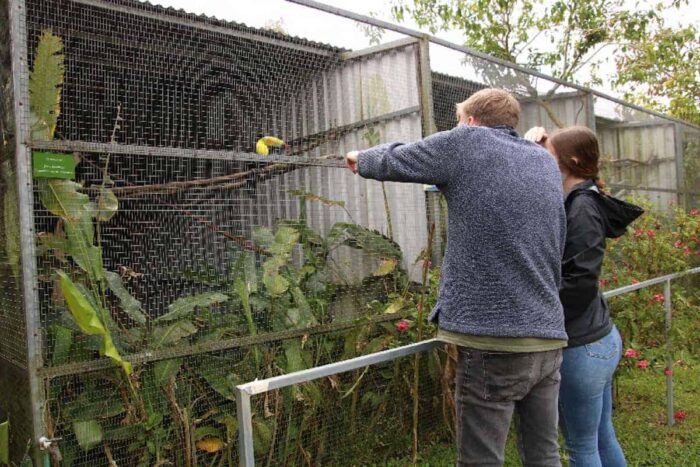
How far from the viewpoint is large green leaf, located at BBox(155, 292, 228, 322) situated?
2.77 metres

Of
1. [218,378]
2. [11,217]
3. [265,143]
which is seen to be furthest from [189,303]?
[265,143]

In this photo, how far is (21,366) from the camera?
8.01ft

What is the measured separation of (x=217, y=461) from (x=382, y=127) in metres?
2.02

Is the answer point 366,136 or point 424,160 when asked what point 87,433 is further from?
point 366,136

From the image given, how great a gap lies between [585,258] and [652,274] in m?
3.43

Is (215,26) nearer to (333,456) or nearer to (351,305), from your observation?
(351,305)

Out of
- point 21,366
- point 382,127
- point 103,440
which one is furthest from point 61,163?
point 382,127

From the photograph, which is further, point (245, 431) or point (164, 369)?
point (164, 369)

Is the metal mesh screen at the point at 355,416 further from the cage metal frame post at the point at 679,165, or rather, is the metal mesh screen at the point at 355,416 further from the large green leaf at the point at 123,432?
the cage metal frame post at the point at 679,165

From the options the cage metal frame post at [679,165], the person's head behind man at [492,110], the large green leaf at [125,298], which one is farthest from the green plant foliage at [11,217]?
the cage metal frame post at [679,165]

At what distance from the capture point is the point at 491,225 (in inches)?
74.7

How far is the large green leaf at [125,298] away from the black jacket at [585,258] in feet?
5.51

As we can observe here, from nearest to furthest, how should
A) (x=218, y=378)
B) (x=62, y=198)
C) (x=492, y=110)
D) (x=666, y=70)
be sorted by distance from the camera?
(x=492, y=110)
(x=62, y=198)
(x=218, y=378)
(x=666, y=70)

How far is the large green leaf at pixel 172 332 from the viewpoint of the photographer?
107 inches
